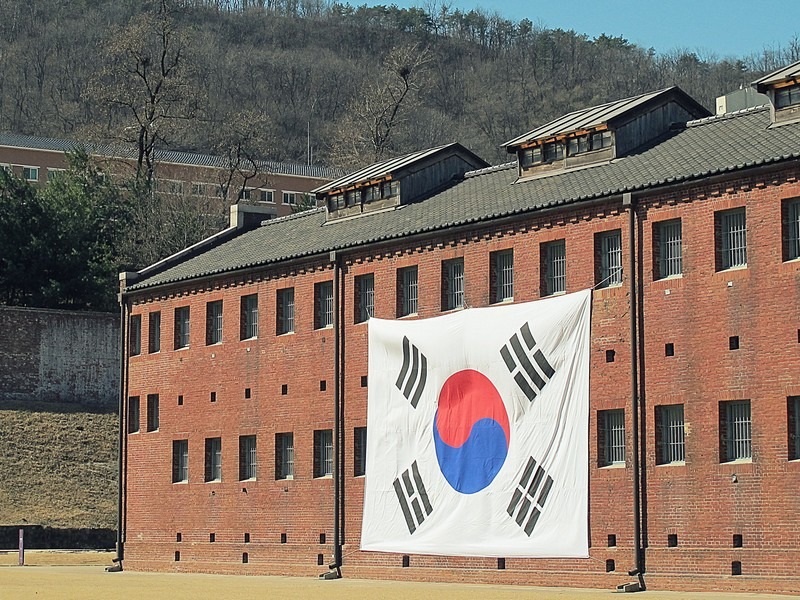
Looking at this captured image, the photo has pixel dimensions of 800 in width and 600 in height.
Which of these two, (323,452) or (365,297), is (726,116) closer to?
(365,297)

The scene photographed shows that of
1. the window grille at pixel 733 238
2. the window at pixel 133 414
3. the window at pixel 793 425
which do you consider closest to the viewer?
the window at pixel 793 425

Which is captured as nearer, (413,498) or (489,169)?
(413,498)

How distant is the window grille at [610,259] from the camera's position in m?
38.8

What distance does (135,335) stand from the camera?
57.7 m

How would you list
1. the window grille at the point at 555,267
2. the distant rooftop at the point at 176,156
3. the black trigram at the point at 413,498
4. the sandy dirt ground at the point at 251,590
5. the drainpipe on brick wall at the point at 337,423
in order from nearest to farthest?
the sandy dirt ground at the point at 251,590 < the window grille at the point at 555,267 < the black trigram at the point at 413,498 < the drainpipe on brick wall at the point at 337,423 < the distant rooftop at the point at 176,156

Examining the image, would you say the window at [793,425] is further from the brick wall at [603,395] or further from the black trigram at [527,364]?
the black trigram at [527,364]

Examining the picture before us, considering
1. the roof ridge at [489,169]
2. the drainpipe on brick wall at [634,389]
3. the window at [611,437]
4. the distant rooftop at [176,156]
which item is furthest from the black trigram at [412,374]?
the distant rooftop at [176,156]

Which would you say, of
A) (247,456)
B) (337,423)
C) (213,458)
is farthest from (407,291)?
(213,458)

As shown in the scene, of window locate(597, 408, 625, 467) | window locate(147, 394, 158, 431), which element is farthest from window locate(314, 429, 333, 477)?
window locate(597, 408, 625, 467)

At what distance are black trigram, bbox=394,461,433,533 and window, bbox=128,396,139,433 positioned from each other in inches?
648

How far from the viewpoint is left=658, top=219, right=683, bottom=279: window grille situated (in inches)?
1468

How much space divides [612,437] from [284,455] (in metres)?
14.2

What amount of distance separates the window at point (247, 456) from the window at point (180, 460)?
3542mm

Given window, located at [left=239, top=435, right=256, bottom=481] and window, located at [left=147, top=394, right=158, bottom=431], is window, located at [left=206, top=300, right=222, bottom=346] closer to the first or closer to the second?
window, located at [left=239, top=435, right=256, bottom=481]
